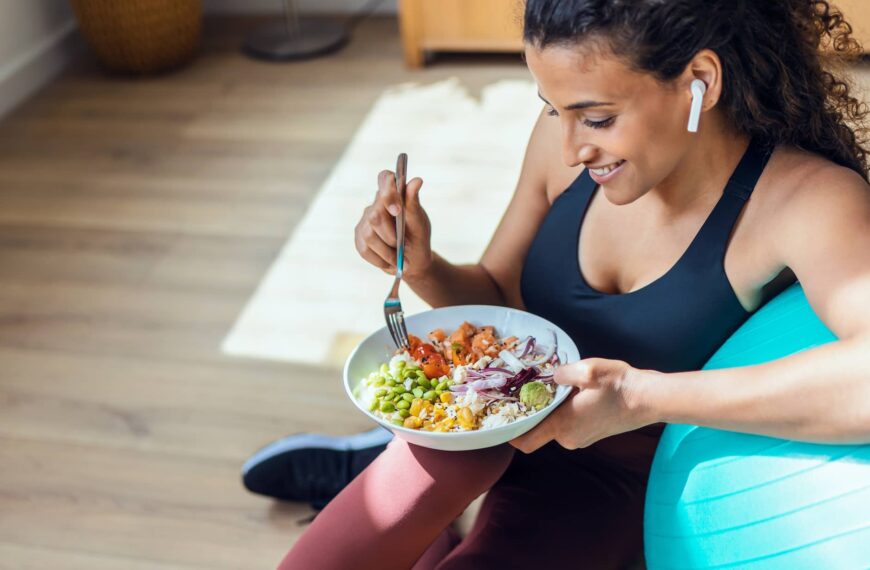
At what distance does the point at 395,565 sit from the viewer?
4.63ft

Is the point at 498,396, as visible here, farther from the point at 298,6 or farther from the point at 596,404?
the point at 298,6

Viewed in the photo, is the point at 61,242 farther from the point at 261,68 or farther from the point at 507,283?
the point at 507,283

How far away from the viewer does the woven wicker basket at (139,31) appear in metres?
3.59

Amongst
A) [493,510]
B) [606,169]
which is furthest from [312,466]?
[606,169]

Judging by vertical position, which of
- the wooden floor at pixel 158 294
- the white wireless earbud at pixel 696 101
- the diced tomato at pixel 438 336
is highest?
the white wireless earbud at pixel 696 101

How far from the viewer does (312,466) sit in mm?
1892

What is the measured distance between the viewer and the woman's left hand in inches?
49.5

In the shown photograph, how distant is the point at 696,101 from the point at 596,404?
0.38m

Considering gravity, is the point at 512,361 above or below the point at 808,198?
below

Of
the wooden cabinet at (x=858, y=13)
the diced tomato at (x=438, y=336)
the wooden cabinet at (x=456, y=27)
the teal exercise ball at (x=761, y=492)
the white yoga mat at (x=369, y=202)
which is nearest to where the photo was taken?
the teal exercise ball at (x=761, y=492)

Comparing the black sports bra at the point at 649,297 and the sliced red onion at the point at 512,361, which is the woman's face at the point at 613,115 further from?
the sliced red onion at the point at 512,361

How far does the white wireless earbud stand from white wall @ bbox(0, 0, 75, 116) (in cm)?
292

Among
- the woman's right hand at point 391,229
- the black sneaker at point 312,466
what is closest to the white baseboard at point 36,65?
the black sneaker at point 312,466

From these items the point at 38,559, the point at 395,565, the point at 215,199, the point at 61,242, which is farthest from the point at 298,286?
the point at 395,565
